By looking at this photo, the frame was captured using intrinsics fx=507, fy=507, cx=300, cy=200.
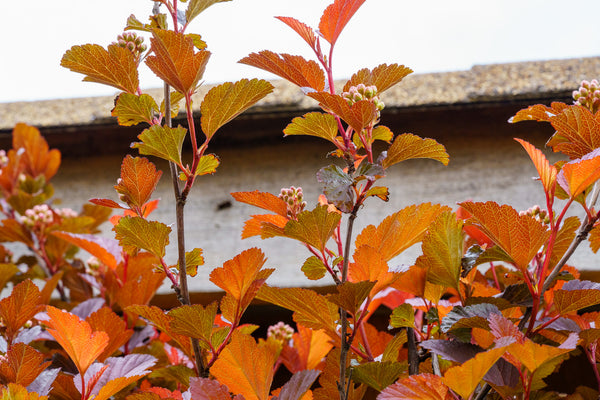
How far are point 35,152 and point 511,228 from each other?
1.29 metres

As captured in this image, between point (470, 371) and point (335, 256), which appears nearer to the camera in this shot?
point (470, 371)

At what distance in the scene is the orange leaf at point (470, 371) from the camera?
1.44 feet

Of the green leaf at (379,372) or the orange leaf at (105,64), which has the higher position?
the orange leaf at (105,64)

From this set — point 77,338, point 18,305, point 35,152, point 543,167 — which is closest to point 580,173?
point 543,167

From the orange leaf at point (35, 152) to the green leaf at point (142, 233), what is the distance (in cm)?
98

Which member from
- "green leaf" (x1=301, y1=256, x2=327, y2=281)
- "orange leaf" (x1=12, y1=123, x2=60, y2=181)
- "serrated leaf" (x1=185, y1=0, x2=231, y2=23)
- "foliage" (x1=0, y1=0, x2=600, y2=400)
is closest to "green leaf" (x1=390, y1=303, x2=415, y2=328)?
"foliage" (x1=0, y1=0, x2=600, y2=400)

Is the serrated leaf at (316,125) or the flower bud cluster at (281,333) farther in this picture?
the flower bud cluster at (281,333)

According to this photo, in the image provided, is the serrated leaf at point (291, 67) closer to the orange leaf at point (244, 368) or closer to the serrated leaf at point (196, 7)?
the serrated leaf at point (196, 7)

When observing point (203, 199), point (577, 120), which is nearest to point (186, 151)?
point (203, 199)

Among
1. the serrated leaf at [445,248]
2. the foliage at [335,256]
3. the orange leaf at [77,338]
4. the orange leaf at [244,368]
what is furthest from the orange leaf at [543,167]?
the orange leaf at [77,338]

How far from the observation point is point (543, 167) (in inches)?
22.2

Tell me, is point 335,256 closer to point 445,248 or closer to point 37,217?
point 445,248

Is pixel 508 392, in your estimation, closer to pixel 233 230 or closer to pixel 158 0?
pixel 158 0

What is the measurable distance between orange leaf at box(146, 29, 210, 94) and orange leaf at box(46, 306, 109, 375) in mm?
294
